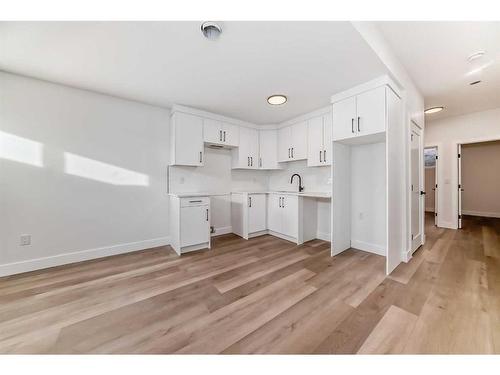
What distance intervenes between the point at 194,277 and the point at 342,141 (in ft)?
9.06

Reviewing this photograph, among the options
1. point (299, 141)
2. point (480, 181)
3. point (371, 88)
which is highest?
point (371, 88)

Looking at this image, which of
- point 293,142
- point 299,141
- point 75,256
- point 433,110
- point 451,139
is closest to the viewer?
point 75,256

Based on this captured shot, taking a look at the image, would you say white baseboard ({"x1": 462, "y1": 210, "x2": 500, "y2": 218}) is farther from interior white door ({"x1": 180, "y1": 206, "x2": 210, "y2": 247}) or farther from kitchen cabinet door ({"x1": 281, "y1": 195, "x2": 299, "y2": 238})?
interior white door ({"x1": 180, "y1": 206, "x2": 210, "y2": 247})

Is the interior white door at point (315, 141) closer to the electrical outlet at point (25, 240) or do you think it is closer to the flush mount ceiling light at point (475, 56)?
the flush mount ceiling light at point (475, 56)

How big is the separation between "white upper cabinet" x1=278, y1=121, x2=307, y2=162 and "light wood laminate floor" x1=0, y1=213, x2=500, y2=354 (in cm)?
197

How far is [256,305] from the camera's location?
173cm

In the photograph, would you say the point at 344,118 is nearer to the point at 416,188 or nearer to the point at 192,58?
the point at 416,188

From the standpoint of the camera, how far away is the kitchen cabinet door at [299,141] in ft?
12.1

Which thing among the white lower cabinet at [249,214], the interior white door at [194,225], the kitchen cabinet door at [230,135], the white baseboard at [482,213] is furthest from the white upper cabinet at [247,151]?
the white baseboard at [482,213]

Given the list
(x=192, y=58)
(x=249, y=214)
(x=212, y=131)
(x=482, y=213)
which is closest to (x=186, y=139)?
(x=212, y=131)

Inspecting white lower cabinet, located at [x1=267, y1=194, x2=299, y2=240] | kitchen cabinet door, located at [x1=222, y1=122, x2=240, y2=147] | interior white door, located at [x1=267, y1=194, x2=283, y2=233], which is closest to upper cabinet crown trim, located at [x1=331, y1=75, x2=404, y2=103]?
white lower cabinet, located at [x1=267, y1=194, x2=299, y2=240]

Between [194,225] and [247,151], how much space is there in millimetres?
1902

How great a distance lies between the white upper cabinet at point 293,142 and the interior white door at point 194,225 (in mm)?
2018
